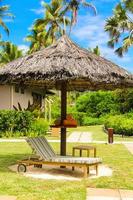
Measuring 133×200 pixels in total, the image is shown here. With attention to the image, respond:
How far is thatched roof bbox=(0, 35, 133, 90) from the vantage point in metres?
11.0

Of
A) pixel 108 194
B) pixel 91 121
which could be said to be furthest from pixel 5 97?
pixel 108 194

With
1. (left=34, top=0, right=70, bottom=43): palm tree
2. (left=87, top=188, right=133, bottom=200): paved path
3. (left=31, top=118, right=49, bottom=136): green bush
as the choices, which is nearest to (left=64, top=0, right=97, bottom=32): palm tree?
(left=34, top=0, right=70, bottom=43): palm tree

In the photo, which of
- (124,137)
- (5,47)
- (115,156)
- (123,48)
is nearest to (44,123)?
(124,137)

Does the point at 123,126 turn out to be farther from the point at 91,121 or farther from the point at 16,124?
the point at 91,121

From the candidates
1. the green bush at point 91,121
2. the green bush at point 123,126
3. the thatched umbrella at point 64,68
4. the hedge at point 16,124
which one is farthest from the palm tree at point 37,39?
the thatched umbrella at point 64,68

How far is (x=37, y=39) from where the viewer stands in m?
52.6

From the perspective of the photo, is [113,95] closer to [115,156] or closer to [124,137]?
[124,137]

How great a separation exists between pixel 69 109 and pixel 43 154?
106 feet

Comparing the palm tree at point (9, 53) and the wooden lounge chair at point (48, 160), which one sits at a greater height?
the palm tree at point (9, 53)

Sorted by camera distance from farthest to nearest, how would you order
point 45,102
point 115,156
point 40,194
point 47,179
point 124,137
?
1. point 45,102
2. point 124,137
3. point 115,156
4. point 47,179
5. point 40,194

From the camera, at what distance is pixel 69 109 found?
44.1 meters

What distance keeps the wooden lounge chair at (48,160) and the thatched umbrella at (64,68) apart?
3.31 feet

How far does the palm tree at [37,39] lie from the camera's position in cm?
5006

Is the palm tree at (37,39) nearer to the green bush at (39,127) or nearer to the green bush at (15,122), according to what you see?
the green bush at (39,127)
